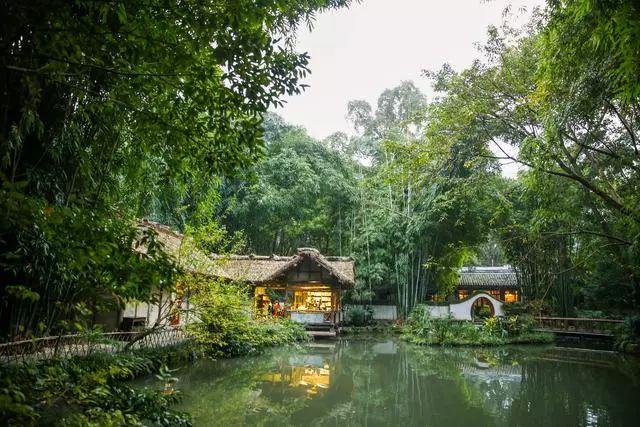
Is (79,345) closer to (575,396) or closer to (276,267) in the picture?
(276,267)

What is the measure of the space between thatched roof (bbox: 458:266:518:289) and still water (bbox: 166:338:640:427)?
34.8 ft

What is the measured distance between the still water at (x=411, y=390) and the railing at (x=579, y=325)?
2893mm

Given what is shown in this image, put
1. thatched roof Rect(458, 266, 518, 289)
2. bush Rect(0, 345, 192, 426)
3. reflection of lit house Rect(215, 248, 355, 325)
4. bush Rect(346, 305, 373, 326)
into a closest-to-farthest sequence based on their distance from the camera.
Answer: bush Rect(0, 345, 192, 426)
reflection of lit house Rect(215, 248, 355, 325)
bush Rect(346, 305, 373, 326)
thatched roof Rect(458, 266, 518, 289)

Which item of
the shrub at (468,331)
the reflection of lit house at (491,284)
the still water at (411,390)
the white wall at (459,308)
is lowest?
the still water at (411,390)

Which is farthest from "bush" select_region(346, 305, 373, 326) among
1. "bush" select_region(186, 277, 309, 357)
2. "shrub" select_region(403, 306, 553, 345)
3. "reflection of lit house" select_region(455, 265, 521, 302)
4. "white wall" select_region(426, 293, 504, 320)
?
"bush" select_region(186, 277, 309, 357)

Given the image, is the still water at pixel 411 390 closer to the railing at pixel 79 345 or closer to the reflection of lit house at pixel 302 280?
the railing at pixel 79 345

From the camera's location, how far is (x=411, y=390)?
25.8 feet

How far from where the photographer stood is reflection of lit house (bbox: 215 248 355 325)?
15547 millimetres

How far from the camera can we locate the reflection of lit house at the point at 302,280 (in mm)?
15547

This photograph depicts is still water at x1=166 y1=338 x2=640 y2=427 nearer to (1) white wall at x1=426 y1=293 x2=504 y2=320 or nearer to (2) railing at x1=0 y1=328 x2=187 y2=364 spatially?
(2) railing at x1=0 y1=328 x2=187 y2=364

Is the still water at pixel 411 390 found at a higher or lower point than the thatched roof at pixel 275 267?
lower

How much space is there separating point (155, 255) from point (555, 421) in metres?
6.33

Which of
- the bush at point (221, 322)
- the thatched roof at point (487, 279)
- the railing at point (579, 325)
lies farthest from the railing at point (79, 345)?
the thatched roof at point (487, 279)

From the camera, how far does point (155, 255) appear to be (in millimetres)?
2285
